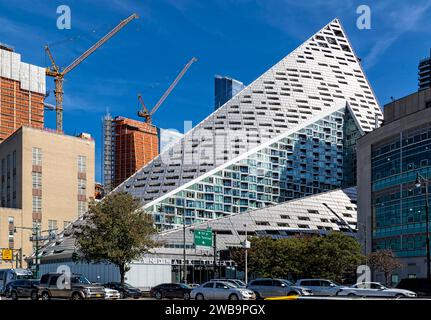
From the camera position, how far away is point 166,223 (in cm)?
11888

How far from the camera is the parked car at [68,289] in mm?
43722

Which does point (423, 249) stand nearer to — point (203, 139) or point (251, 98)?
point (203, 139)

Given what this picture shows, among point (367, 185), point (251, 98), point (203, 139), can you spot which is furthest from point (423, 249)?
point (251, 98)

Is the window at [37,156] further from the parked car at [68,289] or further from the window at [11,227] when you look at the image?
the parked car at [68,289]

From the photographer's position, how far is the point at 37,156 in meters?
149

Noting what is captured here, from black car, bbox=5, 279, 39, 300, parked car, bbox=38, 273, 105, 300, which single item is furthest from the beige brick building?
parked car, bbox=38, 273, 105, 300

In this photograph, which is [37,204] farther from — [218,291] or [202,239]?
[218,291]

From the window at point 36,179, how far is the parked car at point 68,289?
104m

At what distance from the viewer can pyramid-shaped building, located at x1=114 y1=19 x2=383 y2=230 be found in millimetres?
129125

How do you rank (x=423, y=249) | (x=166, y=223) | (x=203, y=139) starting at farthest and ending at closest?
(x=203, y=139)
(x=166, y=223)
(x=423, y=249)

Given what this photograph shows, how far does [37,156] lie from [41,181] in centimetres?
588

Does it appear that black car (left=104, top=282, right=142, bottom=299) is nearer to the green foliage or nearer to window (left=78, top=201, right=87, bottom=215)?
the green foliage

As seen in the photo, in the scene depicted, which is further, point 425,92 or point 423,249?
point 425,92
